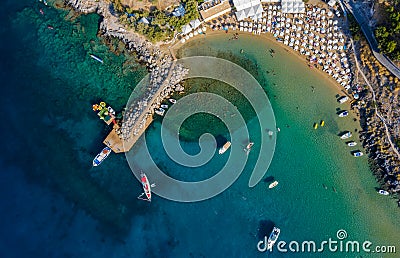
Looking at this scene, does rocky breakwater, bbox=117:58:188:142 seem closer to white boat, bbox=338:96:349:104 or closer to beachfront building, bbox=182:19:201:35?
beachfront building, bbox=182:19:201:35

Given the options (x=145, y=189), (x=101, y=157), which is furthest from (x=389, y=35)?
(x=101, y=157)

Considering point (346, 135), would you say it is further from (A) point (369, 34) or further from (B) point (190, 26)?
(B) point (190, 26)

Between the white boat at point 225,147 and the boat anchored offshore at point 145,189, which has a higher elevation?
the white boat at point 225,147

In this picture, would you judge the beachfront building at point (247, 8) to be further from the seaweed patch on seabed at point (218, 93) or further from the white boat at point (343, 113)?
the white boat at point (343, 113)

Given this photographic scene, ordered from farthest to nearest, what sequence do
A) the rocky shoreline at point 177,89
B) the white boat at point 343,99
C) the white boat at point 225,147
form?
the white boat at point 343,99, the white boat at point 225,147, the rocky shoreline at point 177,89

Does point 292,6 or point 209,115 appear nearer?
point 209,115

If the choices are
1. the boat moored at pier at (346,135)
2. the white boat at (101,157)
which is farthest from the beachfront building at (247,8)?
the white boat at (101,157)

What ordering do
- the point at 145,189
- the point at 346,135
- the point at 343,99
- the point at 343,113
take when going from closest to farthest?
the point at 145,189 < the point at 346,135 < the point at 343,113 < the point at 343,99
